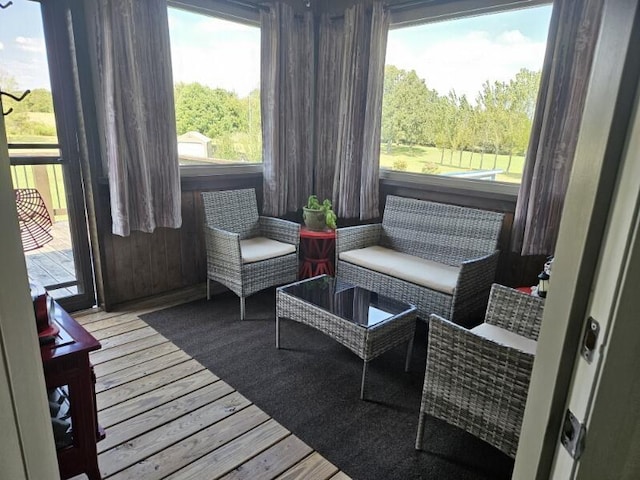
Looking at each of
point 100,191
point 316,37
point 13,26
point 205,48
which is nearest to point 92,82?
point 13,26

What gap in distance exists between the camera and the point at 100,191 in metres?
2.87

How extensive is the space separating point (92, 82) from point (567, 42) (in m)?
2.98

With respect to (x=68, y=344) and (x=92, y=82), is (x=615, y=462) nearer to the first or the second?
(x=68, y=344)

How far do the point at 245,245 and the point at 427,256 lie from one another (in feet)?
4.77

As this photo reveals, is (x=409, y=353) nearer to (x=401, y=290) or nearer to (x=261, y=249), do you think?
(x=401, y=290)

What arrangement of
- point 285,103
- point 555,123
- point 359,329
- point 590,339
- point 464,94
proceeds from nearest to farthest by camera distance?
point 590,339 < point 359,329 < point 555,123 < point 464,94 < point 285,103

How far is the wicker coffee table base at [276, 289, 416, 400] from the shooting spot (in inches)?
82.4

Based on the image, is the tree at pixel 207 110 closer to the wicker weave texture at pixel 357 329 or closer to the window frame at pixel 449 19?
the window frame at pixel 449 19

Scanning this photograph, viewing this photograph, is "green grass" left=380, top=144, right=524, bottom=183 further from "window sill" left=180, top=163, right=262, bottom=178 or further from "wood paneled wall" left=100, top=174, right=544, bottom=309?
"window sill" left=180, top=163, right=262, bottom=178

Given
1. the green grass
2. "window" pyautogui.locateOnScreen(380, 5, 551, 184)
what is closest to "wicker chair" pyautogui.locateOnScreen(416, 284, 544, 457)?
the green grass

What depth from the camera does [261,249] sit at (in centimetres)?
322

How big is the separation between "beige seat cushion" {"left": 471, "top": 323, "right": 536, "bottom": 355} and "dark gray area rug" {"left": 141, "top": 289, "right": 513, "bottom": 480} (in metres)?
0.48

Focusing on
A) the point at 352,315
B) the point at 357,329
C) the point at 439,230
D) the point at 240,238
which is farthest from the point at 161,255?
the point at 439,230

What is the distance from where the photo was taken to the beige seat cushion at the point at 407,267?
267 cm
